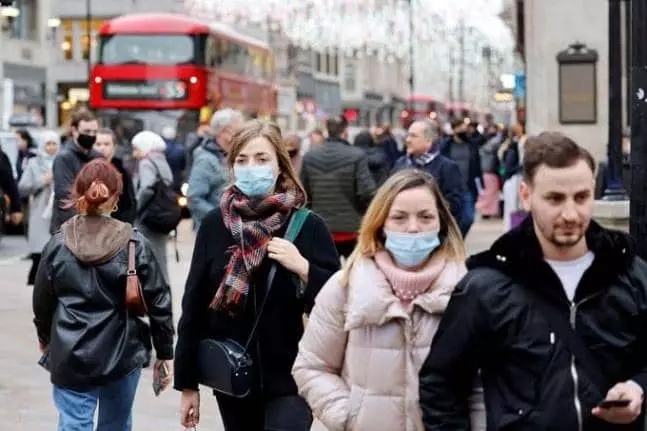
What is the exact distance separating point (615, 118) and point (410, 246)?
42.8 feet

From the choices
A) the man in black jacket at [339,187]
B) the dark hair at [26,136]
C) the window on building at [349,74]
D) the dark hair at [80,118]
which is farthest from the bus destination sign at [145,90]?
the window on building at [349,74]

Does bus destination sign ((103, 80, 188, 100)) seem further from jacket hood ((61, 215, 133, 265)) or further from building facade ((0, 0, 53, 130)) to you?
jacket hood ((61, 215, 133, 265))

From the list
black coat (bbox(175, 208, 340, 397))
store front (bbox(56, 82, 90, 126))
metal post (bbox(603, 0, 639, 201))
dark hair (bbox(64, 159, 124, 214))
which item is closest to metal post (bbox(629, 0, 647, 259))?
black coat (bbox(175, 208, 340, 397))

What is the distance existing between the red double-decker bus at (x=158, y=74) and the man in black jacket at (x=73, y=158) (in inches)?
878

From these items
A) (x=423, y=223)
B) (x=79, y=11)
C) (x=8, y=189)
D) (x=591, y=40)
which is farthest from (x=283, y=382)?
(x=79, y=11)

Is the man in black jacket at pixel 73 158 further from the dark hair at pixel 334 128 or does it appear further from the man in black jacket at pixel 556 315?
the man in black jacket at pixel 556 315

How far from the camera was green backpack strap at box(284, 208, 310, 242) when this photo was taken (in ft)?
20.3

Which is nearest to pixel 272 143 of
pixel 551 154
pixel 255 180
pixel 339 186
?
pixel 255 180

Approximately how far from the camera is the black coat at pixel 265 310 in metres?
6.14

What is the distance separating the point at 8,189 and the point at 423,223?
9423 millimetres

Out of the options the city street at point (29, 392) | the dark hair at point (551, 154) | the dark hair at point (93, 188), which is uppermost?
the dark hair at point (551, 154)

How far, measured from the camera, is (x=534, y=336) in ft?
13.9

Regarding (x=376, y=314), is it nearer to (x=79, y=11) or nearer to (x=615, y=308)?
(x=615, y=308)

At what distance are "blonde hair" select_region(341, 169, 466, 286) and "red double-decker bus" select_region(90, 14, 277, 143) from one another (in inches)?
1137
